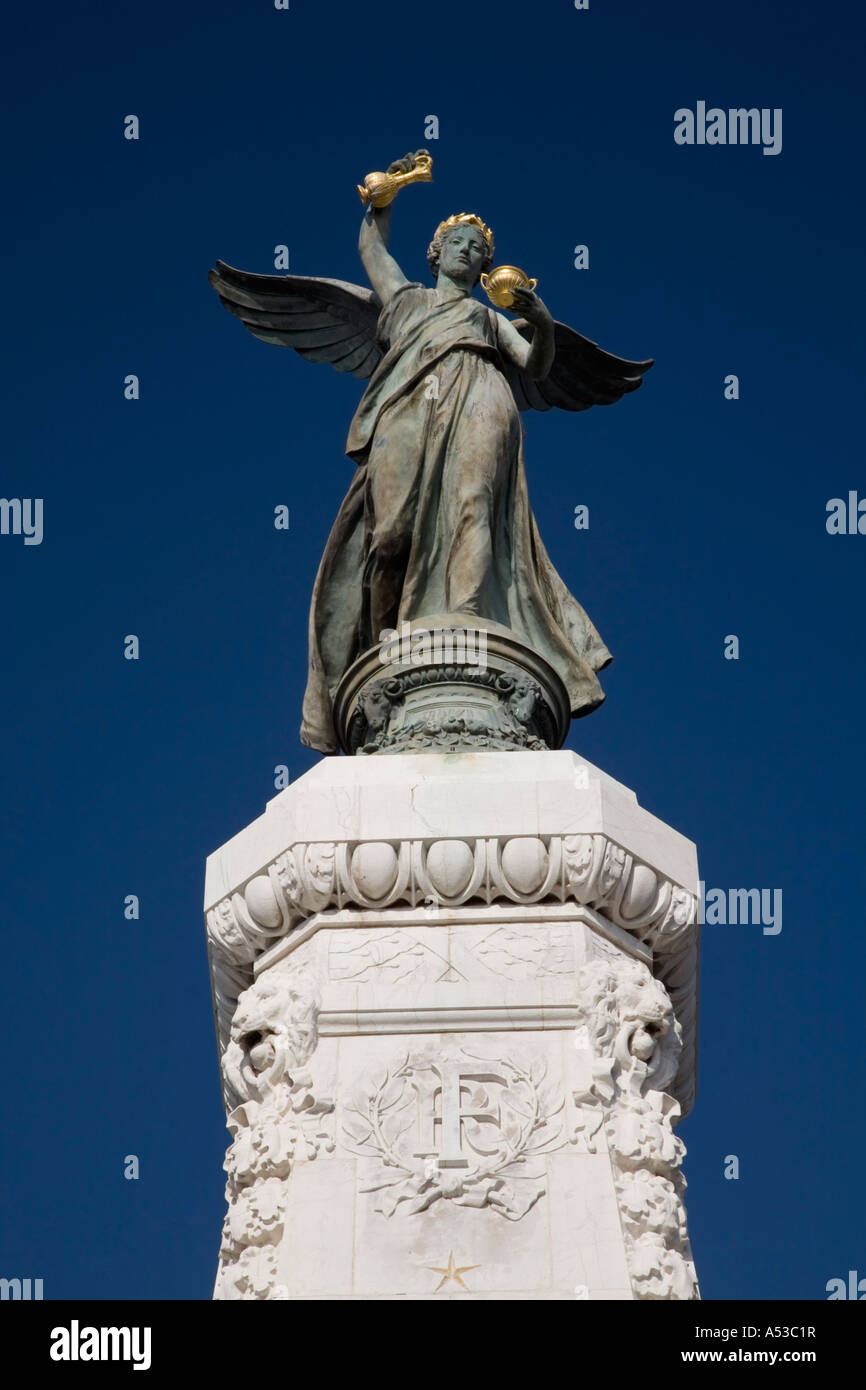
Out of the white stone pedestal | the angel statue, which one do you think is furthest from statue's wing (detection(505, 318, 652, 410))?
the white stone pedestal

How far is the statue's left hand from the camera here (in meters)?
15.1

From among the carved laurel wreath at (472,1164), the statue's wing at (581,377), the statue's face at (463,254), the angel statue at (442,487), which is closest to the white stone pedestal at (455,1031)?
the carved laurel wreath at (472,1164)

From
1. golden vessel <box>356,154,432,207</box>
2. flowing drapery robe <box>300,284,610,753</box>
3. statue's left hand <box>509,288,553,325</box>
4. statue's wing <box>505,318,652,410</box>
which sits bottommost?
flowing drapery robe <box>300,284,610,753</box>

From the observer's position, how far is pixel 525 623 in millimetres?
15273

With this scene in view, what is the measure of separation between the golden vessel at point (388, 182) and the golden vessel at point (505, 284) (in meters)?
1.71

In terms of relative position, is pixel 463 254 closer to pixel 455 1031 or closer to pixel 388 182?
pixel 388 182

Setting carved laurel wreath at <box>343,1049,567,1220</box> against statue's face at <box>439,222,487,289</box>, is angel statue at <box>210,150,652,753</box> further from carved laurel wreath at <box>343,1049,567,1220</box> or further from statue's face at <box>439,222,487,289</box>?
carved laurel wreath at <box>343,1049,567,1220</box>

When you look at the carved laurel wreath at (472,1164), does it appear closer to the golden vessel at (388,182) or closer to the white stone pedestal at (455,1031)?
the white stone pedestal at (455,1031)

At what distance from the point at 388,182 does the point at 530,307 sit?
77.1 inches

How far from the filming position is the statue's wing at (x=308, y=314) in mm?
17062

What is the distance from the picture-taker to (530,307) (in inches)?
600

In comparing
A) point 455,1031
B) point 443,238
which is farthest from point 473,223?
point 455,1031

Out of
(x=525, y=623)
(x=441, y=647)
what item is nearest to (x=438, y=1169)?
(x=441, y=647)

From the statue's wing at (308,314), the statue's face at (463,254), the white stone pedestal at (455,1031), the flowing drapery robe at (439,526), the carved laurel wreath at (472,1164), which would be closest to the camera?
the white stone pedestal at (455,1031)
